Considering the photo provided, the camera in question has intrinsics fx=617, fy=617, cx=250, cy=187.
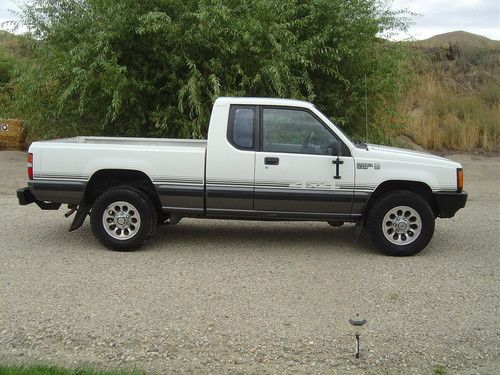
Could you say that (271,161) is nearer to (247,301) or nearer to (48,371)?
(247,301)

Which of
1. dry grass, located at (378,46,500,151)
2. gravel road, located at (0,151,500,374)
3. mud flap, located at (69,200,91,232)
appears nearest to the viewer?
gravel road, located at (0,151,500,374)

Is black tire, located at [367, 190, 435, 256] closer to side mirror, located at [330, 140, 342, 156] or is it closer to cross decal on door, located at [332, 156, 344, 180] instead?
cross decal on door, located at [332, 156, 344, 180]

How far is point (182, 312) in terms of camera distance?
5391 millimetres

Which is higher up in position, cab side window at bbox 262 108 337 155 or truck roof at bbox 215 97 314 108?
truck roof at bbox 215 97 314 108

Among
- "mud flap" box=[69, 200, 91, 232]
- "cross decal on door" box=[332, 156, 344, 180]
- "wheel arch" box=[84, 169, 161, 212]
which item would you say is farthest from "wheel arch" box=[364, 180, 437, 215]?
"mud flap" box=[69, 200, 91, 232]

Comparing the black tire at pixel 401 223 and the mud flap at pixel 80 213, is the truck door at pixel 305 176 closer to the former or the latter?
the black tire at pixel 401 223

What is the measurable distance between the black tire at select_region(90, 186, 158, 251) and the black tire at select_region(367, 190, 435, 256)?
268cm

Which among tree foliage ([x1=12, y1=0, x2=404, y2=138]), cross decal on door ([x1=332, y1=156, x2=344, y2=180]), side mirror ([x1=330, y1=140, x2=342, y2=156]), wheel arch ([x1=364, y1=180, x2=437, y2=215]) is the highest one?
tree foliage ([x1=12, y1=0, x2=404, y2=138])

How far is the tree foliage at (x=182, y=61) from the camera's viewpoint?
37.9 ft

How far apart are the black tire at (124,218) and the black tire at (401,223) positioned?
8.79 feet

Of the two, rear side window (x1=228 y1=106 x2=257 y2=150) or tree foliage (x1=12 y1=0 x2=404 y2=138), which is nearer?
rear side window (x1=228 y1=106 x2=257 y2=150)

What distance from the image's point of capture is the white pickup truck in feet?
24.0

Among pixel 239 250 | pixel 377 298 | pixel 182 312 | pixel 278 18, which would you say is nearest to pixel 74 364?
pixel 182 312

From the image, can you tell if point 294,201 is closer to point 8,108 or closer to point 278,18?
point 278,18
